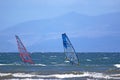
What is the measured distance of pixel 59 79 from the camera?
46.5 m

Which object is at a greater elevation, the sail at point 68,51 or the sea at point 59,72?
the sail at point 68,51

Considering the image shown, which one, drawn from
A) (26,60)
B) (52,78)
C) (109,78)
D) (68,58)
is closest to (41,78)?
(52,78)

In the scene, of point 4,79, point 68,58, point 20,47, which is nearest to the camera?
point 4,79

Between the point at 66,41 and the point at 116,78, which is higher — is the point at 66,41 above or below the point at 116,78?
above

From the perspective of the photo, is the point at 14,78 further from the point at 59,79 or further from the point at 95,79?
the point at 95,79

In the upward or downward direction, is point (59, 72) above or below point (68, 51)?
below

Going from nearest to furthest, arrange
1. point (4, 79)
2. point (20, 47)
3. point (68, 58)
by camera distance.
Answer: point (4, 79) < point (68, 58) < point (20, 47)

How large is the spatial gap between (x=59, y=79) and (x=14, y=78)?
19.3 feet

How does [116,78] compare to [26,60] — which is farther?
[26,60]

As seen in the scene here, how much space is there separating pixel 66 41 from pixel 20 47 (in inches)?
746

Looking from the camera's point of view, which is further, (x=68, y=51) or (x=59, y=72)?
(x=68, y=51)

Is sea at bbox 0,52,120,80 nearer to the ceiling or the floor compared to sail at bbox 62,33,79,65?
nearer to the floor

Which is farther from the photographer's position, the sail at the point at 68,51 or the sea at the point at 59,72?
the sail at the point at 68,51

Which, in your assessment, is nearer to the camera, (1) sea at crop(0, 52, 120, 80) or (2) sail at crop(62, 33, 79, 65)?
(1) sea at crop(0, 52, 120, 80)
